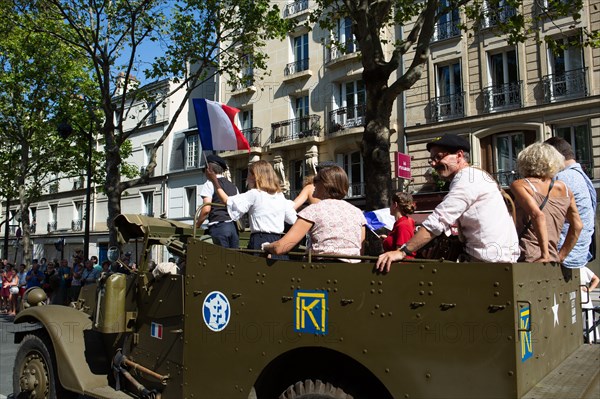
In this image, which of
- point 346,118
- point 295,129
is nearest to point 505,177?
point 346,118

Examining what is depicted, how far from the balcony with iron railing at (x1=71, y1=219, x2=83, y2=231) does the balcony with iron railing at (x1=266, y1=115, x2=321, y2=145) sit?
1929 cm

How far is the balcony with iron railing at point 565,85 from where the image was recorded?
17.9 meters

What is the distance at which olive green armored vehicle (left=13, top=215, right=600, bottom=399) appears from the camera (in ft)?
9.32

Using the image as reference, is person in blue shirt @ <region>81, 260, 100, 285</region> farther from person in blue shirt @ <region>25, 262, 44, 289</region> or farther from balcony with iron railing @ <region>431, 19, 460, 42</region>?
balcony with iron railing @ <region>431, 19, 460, 42</region>

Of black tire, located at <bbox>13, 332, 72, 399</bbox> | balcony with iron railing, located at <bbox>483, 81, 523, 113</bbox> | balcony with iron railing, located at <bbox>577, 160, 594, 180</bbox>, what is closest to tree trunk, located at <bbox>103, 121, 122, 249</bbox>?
black tire, located at <bbox>13, 332, 72, 399</bbox>

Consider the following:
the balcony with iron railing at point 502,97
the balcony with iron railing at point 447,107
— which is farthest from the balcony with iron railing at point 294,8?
the balcony with iron railing at point 502,97

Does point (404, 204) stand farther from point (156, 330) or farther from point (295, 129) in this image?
point (295, 129)

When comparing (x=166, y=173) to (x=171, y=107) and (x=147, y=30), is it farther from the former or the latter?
(x=147, y=30)

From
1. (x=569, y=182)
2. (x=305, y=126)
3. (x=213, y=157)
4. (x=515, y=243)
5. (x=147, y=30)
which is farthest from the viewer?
(x=305, y=126)

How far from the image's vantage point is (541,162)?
4008mm

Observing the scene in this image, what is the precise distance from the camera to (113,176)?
652 inches

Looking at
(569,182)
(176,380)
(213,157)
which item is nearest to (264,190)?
(213,157)

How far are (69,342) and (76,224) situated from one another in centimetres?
3798

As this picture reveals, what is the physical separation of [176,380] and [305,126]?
22.6m
